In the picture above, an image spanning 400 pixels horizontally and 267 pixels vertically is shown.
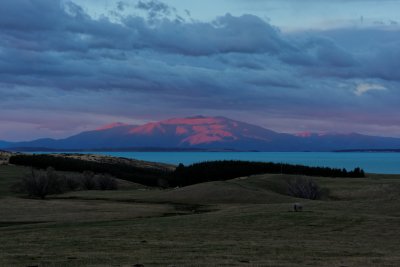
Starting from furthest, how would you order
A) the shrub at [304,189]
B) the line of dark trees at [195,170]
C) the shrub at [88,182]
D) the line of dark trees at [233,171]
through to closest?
the line of dark trees at [233,171]
the line of dark trees at [195,170]
the shrub at [88,182]
the shrub at [304,189]

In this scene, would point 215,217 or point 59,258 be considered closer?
point 59,258

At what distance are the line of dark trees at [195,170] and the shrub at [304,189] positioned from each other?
45727mm

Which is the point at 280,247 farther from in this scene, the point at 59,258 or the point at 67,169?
the point at 67,169

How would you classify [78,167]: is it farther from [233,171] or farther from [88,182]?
[88,182]

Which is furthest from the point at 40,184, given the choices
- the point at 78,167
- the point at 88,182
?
the point at 78,167

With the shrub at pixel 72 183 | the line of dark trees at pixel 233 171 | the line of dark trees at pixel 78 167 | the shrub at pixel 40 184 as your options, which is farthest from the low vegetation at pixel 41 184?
the line of dark trees at pixel 233 171

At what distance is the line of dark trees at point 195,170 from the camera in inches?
5290

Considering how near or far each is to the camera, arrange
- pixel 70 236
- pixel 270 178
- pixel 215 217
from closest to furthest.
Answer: pixel 70 236
pixel 215 217
pixel 270 178

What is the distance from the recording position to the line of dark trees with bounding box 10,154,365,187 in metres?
134

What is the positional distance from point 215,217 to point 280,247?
53.0 ft

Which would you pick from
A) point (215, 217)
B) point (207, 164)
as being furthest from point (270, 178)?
point (215, 217)

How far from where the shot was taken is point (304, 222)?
3781 cm

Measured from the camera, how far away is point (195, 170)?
13875 cm

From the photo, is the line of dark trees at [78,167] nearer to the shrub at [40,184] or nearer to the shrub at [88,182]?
the shrub at [88,182]
